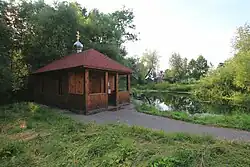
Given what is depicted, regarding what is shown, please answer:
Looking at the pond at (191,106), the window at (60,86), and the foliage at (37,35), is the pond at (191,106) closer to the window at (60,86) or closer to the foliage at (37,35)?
the window at (60,86)

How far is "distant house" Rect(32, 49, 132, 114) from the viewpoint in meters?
8.78

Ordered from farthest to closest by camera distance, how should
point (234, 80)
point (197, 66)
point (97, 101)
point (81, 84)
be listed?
point (197, 66) < point (234, 80) < point (81, 84) < point (97, 101)

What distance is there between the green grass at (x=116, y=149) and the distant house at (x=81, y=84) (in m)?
3.56

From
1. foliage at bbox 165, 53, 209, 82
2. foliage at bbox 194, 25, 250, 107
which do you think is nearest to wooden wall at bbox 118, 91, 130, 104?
foliage at bbox 194, 25, 250, 107

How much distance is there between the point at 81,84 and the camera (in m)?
10.0

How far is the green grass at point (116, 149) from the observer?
10.6 ft

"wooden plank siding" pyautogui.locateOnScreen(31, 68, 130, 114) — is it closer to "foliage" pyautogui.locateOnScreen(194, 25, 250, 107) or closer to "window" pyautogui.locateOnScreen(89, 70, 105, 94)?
"window" pyautogui.locateOnScreen(89, 70, 105, 94)

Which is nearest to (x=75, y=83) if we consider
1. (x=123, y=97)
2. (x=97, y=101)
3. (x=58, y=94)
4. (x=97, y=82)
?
(x=97, y=82)

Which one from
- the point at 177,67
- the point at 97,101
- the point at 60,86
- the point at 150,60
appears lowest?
the point at 97,101

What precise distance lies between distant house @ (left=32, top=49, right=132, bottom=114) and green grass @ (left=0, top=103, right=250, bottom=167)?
3.56m

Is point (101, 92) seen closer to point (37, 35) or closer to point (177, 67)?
point (37, 35)

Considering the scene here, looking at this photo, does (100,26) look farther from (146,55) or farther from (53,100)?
(146,55)

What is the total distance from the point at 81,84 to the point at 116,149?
6.72 metres

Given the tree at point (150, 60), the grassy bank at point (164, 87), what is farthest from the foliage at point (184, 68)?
the grassy bank at point (164, 87)
